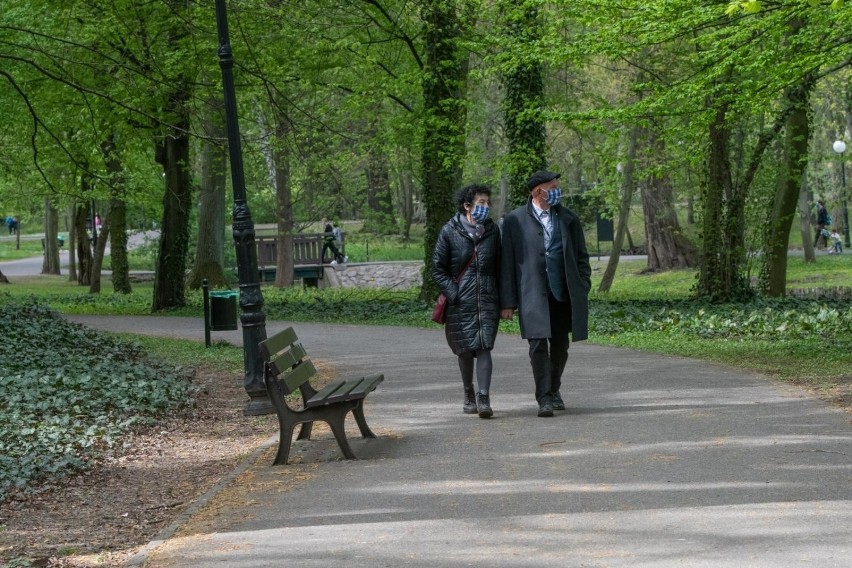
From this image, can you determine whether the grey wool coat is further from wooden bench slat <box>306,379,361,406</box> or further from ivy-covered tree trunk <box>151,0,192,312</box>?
ivy-covered tree trunk <box>151,0,192,312</box>

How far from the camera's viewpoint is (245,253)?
1197cm

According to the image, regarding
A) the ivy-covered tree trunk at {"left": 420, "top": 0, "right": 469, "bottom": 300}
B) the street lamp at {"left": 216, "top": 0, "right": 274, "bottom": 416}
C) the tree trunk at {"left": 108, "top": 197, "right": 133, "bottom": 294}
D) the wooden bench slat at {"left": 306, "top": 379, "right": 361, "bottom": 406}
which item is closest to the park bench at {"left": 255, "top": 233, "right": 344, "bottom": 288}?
the tree trunk at {"left": 108, "top": 197, "right": 133, "bottom": 294}

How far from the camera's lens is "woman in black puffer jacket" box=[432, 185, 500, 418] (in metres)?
10.3

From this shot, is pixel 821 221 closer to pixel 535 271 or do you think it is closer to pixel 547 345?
pixel 547 345

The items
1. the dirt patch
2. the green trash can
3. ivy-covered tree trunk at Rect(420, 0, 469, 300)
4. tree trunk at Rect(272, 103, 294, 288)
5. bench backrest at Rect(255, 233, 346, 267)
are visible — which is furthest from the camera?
bench backrest at Rect(255, 233, 346, 267)

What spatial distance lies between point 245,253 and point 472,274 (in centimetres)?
265

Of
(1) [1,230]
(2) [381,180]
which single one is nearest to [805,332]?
(2) [381,180]

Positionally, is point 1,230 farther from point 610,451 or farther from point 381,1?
point 610,451

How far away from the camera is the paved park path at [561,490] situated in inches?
236

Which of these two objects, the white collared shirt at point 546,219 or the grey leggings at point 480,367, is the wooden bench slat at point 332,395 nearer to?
the grey leggings at point 480,367

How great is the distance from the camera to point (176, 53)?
21.4 m

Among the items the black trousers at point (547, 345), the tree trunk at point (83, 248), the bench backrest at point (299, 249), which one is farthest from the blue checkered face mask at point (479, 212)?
the tree trunk at point (83, 248)

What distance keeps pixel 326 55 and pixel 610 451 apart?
16.4 meters

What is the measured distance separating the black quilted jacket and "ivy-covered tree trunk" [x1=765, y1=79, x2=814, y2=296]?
14.8 m
